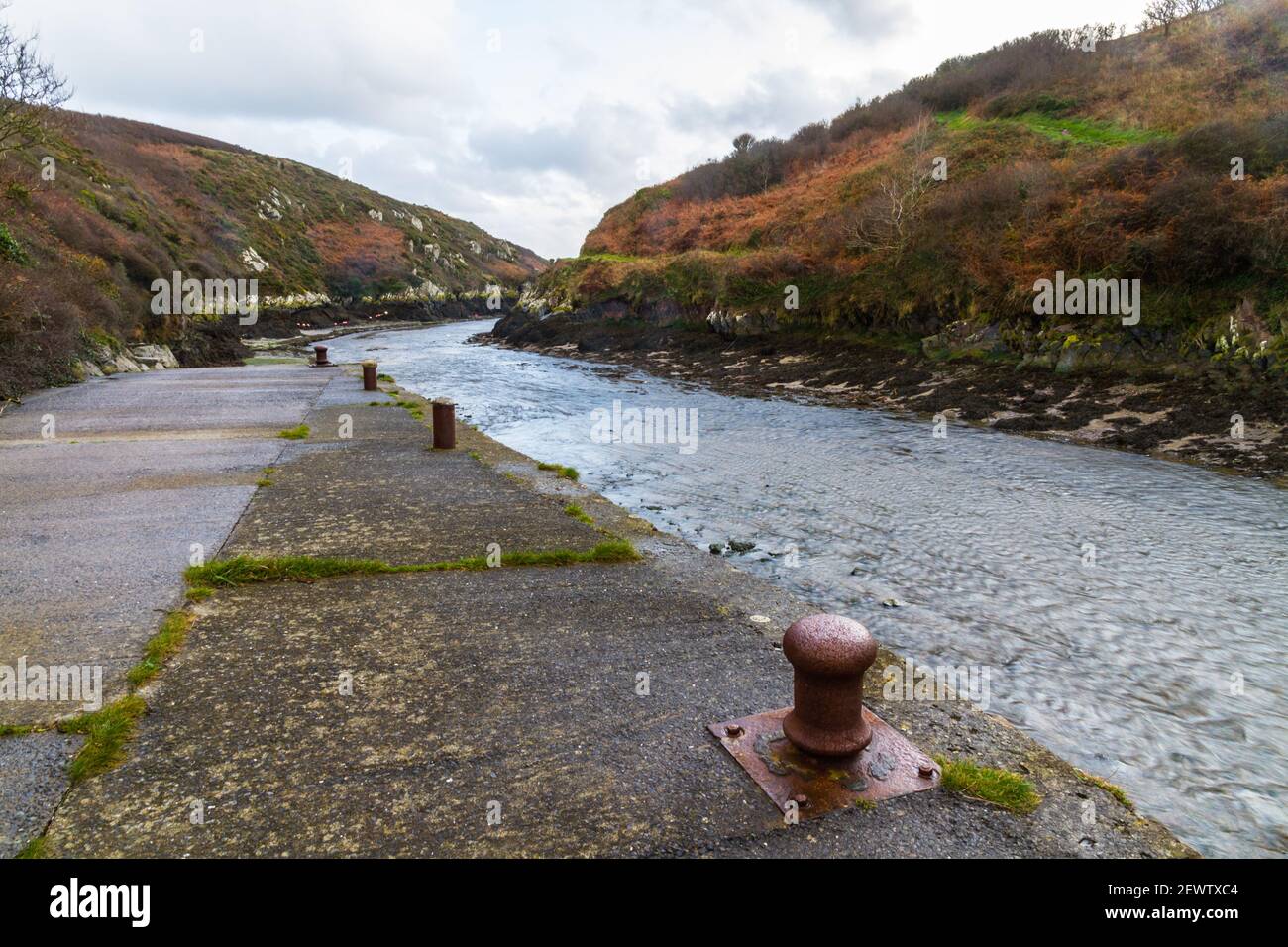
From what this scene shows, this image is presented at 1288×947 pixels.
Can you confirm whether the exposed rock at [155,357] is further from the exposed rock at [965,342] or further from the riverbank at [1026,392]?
the exposed rock at [965,342]

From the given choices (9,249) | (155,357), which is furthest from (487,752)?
(155,357)

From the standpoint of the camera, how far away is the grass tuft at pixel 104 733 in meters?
2.74

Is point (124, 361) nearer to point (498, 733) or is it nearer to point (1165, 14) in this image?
point (498, 733)

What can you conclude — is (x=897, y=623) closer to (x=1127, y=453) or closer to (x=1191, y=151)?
(x=1127, y=453)

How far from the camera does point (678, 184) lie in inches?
1877

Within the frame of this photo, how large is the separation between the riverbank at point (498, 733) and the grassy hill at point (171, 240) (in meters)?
12.8

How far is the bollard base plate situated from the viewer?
2688mm

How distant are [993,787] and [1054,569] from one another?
15.3 feet

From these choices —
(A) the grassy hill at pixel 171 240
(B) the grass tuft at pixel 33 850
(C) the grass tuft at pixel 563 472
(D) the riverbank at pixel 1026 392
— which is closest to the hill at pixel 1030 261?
(D) the riverbank at pixel 1026 392

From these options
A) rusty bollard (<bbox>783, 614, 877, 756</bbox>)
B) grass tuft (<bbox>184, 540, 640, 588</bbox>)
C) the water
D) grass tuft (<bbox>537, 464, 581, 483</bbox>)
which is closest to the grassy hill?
grass tuft (<bbox>537, 464, 581, 483</bbox>)

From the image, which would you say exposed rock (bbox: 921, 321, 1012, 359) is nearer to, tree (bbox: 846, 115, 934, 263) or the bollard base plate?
tree (bbox: 846, 115, 934, 263)

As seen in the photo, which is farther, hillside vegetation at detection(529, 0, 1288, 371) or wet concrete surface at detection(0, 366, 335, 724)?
hillside vegetation at detection(529, 0, 1288, 371)

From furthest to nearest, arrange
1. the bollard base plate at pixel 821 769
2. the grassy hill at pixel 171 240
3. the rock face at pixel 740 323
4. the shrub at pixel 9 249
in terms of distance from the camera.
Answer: the rock face at pixel 740 323
the shrub at pixel 9 249
the grassy hill at pixel 171 240
the bollard base plate at pixel 821 769

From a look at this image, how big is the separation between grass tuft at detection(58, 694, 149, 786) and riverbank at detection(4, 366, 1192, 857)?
0.18 ft
